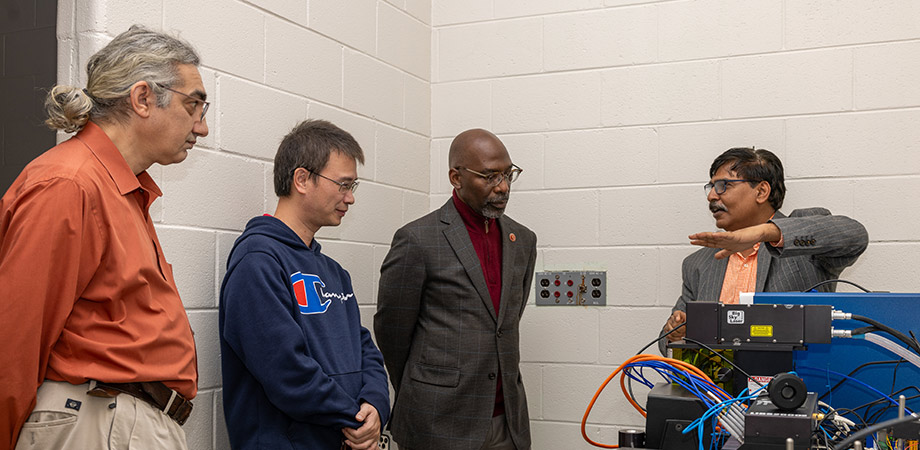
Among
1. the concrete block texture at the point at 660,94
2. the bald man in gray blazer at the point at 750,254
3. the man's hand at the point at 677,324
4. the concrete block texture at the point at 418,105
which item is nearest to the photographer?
the man's hand at the point at 677,324

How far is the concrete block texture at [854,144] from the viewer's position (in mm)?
2939

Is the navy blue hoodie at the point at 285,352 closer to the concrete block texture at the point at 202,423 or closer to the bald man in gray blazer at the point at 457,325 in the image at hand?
the concrete block texture at the point at 202,423

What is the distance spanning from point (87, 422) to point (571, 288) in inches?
86.7

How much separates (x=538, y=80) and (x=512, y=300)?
115cm

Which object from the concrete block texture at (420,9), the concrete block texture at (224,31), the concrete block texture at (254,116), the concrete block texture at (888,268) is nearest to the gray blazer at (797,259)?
the concrete block texture at (888,268)

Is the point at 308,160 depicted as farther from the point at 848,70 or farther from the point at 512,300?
the point at 848,70

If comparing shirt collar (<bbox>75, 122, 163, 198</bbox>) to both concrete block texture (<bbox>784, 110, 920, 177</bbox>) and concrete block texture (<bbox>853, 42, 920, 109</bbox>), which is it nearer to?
concrete block texture (<bbox>784, 110, 920, 177</bbox>)

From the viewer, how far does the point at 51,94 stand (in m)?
1.57

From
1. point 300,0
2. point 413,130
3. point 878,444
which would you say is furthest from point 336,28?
point 878,444

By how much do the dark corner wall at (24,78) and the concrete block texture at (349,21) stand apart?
915 millimetres

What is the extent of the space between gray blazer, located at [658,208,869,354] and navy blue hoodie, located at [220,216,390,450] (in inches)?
37.2

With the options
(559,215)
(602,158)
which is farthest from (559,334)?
(602,158)

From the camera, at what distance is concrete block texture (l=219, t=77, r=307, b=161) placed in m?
2.37

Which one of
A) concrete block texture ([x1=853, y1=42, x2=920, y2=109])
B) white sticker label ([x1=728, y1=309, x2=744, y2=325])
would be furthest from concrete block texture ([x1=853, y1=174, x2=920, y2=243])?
white sticker label ([x1=728, y1=309, x2=744, y2=325])
